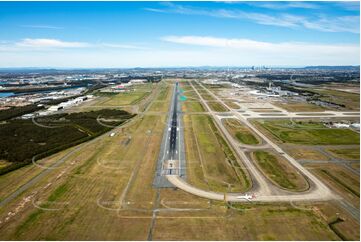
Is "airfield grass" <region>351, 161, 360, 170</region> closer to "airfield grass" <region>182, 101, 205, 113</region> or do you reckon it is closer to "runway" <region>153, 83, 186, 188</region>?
"runway" <region>153, 83, 186, 188</region>

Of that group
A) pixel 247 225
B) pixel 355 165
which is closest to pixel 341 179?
pixel 355 165

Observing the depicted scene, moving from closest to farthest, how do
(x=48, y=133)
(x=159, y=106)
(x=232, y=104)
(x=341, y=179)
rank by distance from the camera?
(x=341, y=179) < (x=48, y=133) < (x=159, y=106) < (x=232, y=104)

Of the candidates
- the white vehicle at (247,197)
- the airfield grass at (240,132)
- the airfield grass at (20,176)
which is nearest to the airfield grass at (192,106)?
the airfield grass at (240,132)

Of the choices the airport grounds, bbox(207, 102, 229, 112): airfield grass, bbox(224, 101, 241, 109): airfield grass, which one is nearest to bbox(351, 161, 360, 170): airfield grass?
the airport grounds

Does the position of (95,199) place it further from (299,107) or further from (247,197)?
(299,107)

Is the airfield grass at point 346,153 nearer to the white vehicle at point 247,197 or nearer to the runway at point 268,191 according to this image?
the runway at point 268,191
